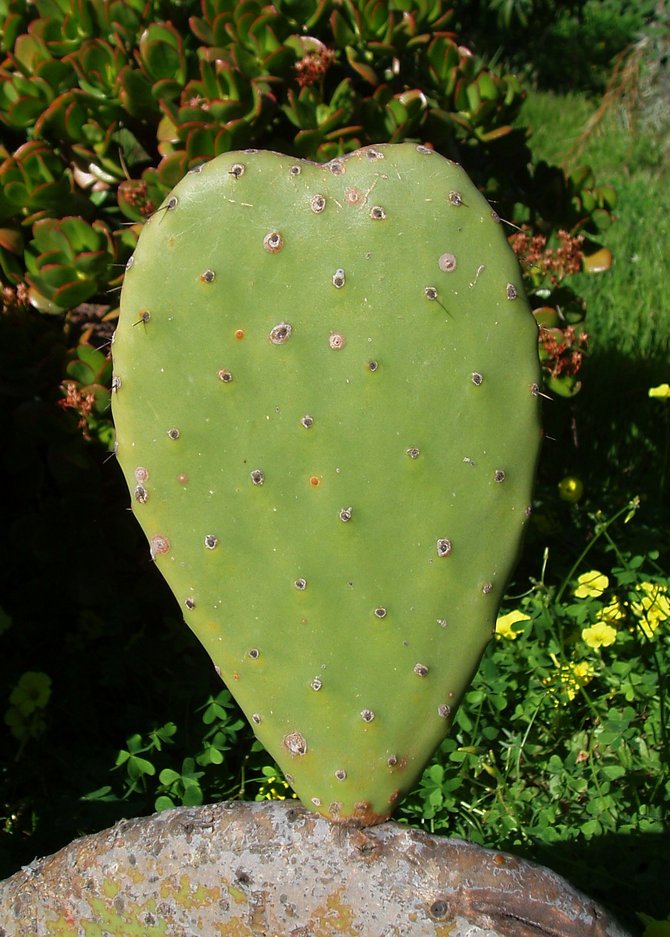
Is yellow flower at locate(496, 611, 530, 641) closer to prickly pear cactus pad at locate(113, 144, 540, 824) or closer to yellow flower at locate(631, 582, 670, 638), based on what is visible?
yellow flower at locate(631, 582, 670, 638)

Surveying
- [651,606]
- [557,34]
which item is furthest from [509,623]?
[557,34]

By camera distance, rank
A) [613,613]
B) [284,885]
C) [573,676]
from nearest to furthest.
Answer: [284,885] → [573,676] → [613,613]

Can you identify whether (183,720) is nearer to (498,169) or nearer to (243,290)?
(243,290)

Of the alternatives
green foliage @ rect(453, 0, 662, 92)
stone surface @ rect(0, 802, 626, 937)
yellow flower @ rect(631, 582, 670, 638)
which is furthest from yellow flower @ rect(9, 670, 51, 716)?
green foliage @ rect(453, 0, 662, 92)

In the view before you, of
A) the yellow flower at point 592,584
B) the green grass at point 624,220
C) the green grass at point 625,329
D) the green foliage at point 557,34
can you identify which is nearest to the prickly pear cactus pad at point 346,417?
the yellow flower at point 592,584

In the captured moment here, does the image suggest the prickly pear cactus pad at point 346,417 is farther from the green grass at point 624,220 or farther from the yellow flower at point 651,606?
the green grass at point 624,220

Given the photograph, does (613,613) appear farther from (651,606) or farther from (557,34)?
(557,34)
